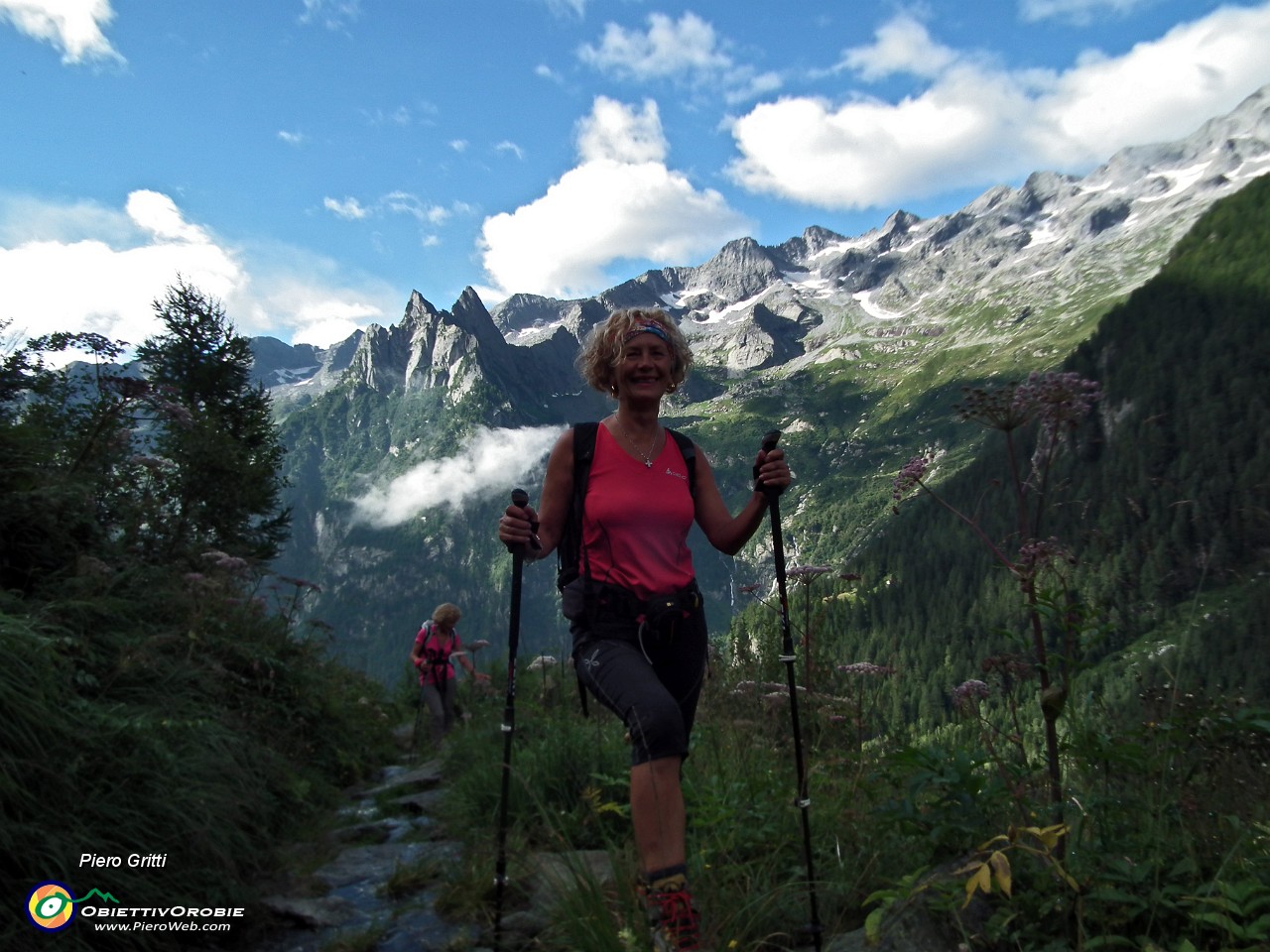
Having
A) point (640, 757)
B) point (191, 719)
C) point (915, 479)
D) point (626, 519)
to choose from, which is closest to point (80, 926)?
point (191, 719)

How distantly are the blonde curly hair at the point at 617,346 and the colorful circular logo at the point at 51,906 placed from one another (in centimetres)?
350

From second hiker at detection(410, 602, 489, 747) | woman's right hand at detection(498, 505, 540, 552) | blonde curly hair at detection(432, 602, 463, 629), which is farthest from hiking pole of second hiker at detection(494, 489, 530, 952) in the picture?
blonde curly hair at detection(432, 602, 463, 629)

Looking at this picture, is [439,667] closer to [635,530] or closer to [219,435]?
[635,530]

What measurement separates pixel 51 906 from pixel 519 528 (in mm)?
2621

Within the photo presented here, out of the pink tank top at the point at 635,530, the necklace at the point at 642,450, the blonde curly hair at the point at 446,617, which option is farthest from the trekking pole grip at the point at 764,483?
the blonde curly hair at the point at 446,617

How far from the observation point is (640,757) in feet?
10.4

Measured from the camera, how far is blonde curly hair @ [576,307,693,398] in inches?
168

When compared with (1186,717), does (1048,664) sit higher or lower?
higher

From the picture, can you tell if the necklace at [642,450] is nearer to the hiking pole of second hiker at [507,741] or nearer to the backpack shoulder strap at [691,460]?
the backpack shoulder strap at [691,460]

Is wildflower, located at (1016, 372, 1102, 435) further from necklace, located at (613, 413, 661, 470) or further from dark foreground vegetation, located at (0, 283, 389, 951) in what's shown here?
dark foreground vegetation, located at (0, 283, 389, 951)

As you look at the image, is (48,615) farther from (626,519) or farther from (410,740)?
(410,740)

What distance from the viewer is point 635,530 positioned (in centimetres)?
366

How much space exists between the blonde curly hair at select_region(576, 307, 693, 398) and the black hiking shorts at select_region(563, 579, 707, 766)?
1.33 m

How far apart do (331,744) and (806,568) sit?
6.22 m
